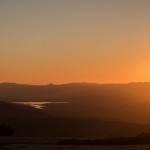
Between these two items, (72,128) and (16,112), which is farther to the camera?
(16,112)

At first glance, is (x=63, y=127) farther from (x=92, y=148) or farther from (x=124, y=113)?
(x=124, y=113)

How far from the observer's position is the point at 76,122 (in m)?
66.7

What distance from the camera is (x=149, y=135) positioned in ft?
127

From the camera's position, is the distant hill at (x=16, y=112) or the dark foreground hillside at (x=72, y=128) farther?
the distant hill at (x=16, y=112)

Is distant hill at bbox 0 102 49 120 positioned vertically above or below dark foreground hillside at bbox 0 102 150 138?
above

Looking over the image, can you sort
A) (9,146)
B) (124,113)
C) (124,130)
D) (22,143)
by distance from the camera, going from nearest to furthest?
(9,146) < (22,143) < (124,130) < (124,113)

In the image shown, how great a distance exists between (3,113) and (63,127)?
25.4 metres

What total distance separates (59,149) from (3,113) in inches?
2265

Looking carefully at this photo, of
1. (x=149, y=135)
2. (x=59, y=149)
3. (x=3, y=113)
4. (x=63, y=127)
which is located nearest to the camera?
(x=59, y=149)

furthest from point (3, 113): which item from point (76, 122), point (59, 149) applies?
point (59, 149)

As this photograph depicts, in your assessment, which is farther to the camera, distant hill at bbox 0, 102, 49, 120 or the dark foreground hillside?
distant hill at bbox 0, 102, 49, 120

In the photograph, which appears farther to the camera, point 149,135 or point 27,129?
point 27,129

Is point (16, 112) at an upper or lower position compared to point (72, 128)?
upper

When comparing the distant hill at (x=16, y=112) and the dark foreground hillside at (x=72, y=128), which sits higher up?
the distant hill at (x=16, y=112)
